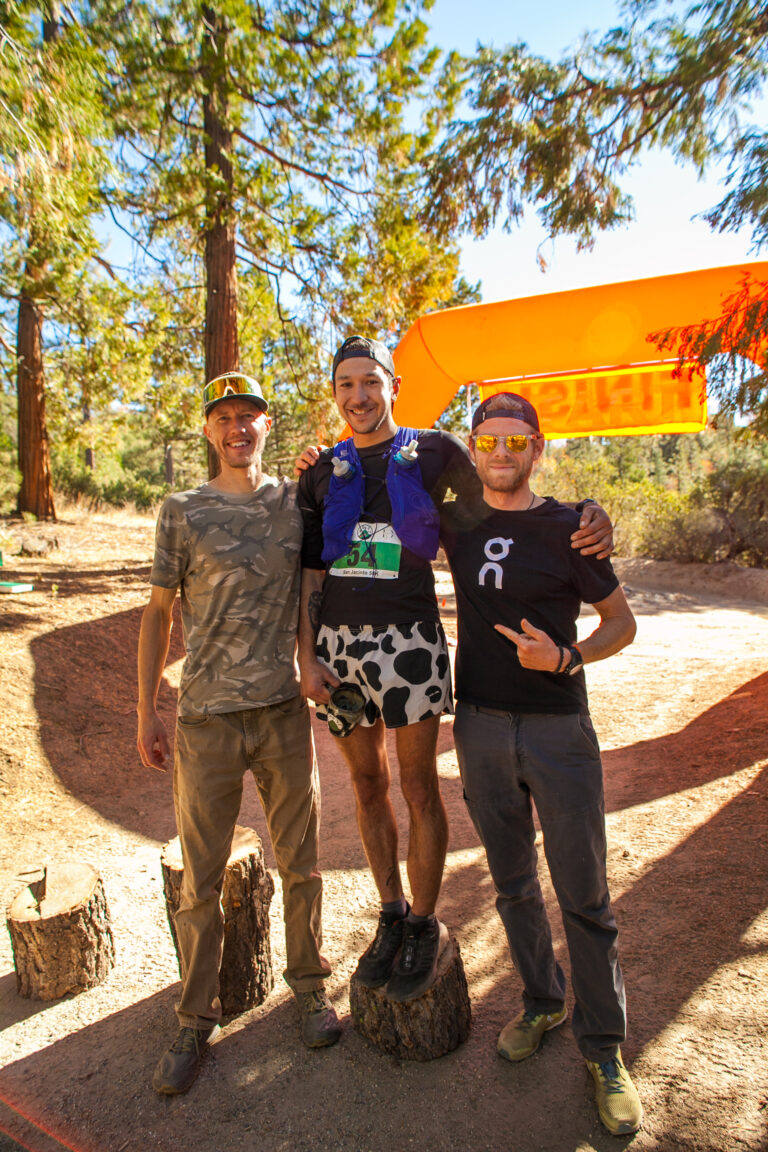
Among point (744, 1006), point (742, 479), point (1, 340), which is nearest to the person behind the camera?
point (744, 1006)

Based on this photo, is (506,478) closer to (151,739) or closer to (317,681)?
(317,681)

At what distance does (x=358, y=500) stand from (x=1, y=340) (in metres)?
11.7

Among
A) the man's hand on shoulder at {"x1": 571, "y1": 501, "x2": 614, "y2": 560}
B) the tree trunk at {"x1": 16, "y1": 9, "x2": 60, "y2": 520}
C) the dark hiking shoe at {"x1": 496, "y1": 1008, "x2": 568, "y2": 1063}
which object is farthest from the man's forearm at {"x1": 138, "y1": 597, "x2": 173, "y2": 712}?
the tree trunk at {"x1": 16, "y1": 9, "x2": 60, "y2": 520}

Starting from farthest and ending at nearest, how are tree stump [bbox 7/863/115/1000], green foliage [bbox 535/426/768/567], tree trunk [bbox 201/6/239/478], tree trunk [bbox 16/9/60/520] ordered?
green foliage [bbox 535/426/768/567]
tree trunk [bbox 16/9/60/520]
tree trunk [bbox 201/6/239/478]
tree stump [bbox 7/863/115/1000]

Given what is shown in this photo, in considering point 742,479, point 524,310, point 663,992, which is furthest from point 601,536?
point 742,479

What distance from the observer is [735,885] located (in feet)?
11.3

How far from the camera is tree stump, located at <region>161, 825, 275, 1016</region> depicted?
9.45 ft

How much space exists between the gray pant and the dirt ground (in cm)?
37

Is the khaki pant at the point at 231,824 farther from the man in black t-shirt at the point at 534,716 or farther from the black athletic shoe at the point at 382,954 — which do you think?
the man in black t-shirt at the point at 534,716

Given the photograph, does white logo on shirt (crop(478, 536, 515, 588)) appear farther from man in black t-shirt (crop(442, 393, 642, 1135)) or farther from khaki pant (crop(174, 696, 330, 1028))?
khaki pant (crop(174, 696, 330, 1028))

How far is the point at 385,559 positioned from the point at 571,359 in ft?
14.3

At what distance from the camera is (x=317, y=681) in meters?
2.56

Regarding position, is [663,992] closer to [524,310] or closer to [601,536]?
[601,536]

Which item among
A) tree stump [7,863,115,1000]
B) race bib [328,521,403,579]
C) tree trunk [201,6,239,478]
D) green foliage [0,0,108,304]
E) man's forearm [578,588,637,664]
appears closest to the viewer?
man's forearm [578,588,637,664]
